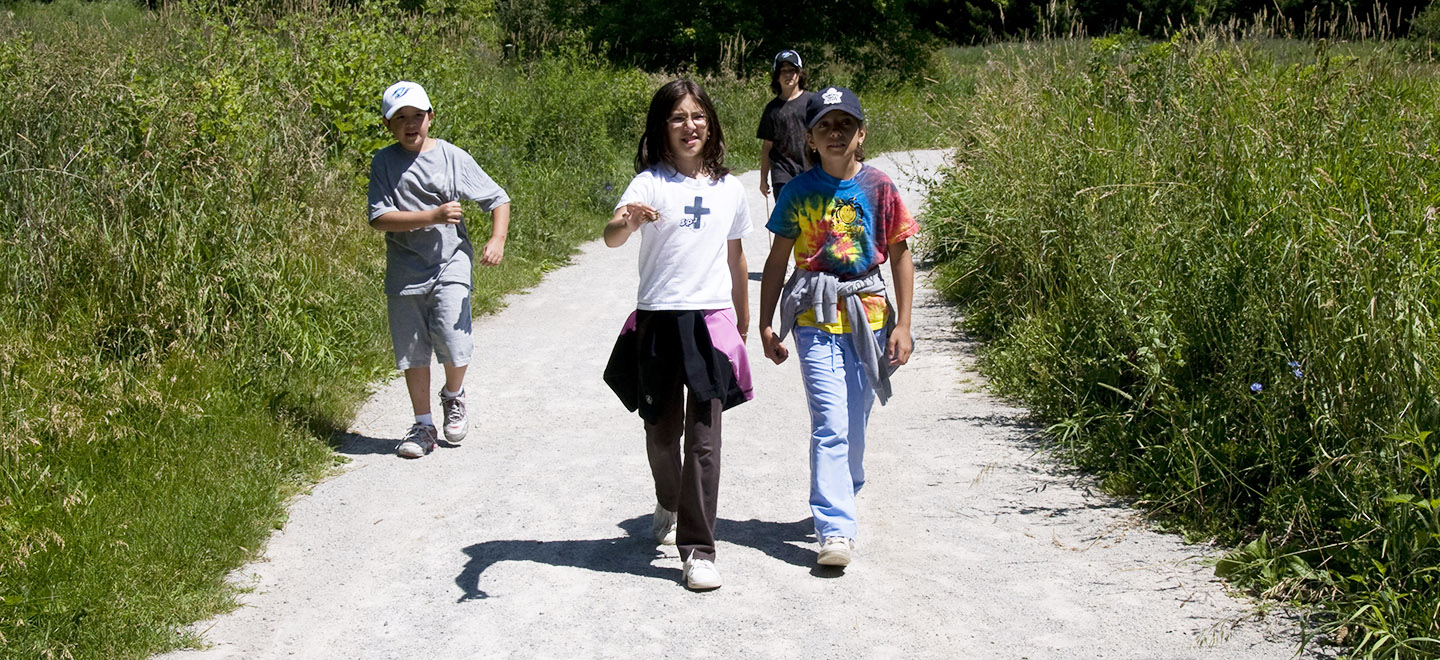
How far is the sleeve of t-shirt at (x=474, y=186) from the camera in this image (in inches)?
233

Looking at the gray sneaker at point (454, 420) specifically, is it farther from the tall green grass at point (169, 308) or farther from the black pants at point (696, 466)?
the black pants at point (696, 466)

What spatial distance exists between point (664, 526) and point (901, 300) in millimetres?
1170

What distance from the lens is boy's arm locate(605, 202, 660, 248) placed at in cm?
414

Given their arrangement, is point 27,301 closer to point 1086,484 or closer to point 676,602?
point 676,602

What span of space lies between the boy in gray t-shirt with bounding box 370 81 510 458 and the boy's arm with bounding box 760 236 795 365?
162 cm

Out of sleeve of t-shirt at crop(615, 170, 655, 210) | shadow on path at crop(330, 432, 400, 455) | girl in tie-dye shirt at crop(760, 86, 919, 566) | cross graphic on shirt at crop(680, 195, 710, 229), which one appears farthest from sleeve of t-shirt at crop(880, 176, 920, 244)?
shadow on path at crop(330, 432, 400, 455)

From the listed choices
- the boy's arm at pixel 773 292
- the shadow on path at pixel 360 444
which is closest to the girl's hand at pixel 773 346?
the boy's arm at pixel 773 292

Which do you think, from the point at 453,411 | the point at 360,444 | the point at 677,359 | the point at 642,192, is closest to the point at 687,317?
the point at 677,359

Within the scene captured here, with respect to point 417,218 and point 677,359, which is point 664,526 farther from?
point 417,218

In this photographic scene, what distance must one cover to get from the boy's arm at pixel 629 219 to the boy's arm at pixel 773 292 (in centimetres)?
51

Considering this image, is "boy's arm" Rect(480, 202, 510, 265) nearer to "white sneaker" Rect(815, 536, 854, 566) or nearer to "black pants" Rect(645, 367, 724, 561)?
"black pants" Rect(645, 367, 724, 561)

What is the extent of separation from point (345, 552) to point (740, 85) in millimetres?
17081

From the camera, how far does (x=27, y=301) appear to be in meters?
6.10

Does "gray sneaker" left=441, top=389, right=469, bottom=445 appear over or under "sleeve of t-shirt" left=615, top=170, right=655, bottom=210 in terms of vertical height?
under
